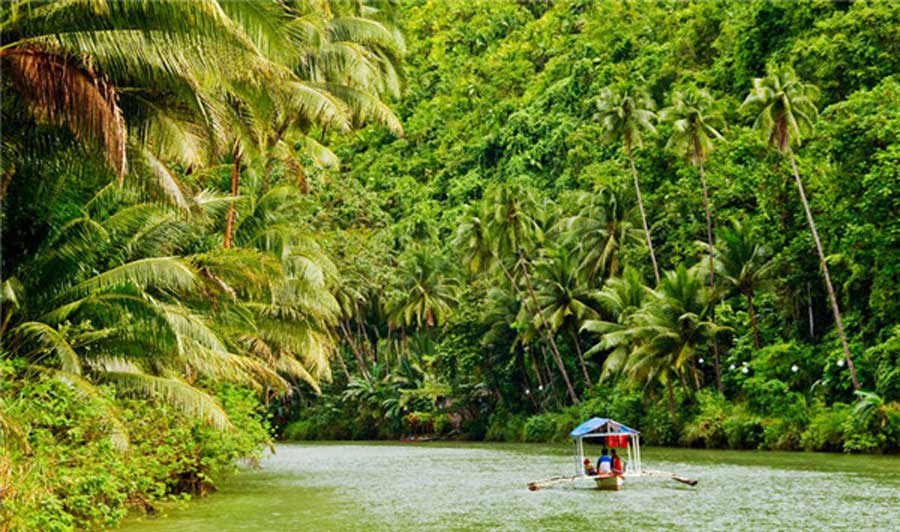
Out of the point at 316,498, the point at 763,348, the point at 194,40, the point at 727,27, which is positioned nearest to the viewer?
the point at 194,40

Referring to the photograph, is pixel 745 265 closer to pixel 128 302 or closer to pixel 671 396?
pixel 671 396

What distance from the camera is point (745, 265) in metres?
40.9

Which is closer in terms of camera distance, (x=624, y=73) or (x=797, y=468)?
(x=797, y=468)

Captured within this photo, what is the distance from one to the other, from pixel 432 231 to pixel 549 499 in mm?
42858

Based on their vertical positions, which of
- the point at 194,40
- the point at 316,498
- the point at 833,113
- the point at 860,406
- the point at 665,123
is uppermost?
the point at 665,123

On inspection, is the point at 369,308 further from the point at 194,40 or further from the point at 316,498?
the point at 194,40

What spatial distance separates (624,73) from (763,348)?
28.4 m

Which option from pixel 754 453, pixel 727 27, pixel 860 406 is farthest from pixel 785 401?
pixel 727 27

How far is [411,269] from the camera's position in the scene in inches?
2339

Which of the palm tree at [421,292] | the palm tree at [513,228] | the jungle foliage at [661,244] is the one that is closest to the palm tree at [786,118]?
the jungle foliage at [661,244]

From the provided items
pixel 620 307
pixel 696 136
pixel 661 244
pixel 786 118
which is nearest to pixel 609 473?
pixel 786 118

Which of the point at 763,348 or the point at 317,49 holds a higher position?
the point at 317,49

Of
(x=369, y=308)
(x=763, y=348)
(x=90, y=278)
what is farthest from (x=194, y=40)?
(x=369, y=308)

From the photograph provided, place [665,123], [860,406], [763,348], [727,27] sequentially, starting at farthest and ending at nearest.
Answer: [727,27]
[665,123]
[763,348]
[860,406]
